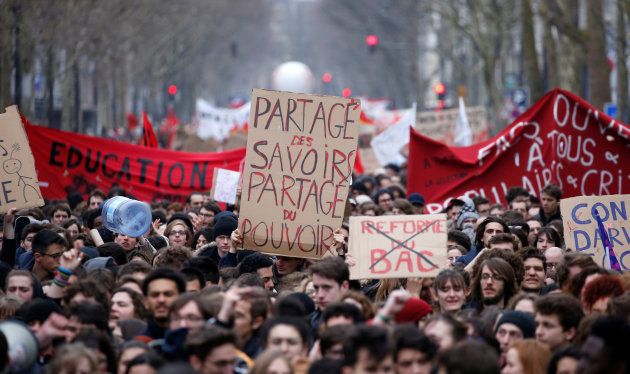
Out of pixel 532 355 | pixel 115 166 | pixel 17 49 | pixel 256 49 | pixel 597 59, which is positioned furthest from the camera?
pixel 256 49

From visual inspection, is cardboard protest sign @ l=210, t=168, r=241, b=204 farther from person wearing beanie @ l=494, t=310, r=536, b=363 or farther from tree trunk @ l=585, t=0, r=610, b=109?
tree trunk @ l=585, t=0, r=610, b=109

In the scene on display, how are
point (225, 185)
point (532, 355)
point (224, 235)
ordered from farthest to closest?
point (225, 185)
point (224, 235)
point (532, 355)

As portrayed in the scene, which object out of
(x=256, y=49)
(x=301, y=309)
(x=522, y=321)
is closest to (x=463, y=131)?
(x=522, y=321)

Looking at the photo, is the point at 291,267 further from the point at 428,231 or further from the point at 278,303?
the point at 278,303

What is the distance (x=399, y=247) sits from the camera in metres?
9.24

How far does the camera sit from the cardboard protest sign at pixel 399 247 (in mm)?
9133

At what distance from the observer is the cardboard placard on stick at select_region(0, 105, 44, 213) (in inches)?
477

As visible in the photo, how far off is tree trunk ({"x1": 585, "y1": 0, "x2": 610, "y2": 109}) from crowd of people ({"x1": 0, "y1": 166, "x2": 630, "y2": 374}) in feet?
42.8

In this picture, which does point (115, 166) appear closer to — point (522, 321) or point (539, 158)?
point (539, 158)

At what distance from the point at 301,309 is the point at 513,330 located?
3.76 ft

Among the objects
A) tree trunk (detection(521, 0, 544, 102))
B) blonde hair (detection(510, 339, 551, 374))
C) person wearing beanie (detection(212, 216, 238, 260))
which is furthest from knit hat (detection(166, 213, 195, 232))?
tree trunk (detection(521, 0, 544, 102))

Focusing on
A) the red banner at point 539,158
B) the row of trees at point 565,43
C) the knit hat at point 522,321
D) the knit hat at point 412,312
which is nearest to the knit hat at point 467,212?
the red banner at point 539,158

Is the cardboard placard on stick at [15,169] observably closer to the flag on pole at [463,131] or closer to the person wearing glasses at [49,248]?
the person wearing glasses at [49,248]

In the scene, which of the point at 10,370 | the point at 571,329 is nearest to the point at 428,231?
the point at 571,329
